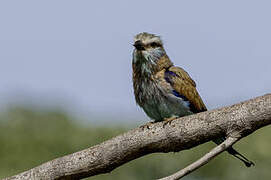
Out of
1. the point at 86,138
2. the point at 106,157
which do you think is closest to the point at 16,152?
Answer: the point at 86,138

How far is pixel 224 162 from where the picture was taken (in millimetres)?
17000

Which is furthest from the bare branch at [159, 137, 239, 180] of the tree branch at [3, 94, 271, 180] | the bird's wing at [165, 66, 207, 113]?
the bird's wing at [165, 66, 207, 113]

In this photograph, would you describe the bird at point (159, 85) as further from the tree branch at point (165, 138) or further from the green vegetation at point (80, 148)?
the green vegetation at point (80, 148)

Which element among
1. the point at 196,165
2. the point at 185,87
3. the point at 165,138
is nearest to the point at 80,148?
the point at 185,87

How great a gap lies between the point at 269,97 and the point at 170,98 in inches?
72.3

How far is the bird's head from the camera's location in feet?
23.1

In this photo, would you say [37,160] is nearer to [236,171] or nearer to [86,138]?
[86,138]

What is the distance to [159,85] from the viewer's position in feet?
22.4

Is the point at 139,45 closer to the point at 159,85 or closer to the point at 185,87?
the point at 159,85

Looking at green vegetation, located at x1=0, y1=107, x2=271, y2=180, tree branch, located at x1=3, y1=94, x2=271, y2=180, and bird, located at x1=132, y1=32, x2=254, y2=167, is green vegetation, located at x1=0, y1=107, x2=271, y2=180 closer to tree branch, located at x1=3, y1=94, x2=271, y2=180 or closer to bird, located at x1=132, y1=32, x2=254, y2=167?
bird, located at x1=132, y1=32, x2=254, y2=167

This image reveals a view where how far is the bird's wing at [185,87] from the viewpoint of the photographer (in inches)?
268

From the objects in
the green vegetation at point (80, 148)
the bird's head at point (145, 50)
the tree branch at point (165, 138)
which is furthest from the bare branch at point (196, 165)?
the green vegetation at point (80, 148)

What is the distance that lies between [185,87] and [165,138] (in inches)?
60.9

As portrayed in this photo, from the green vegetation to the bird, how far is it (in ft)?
29.3
